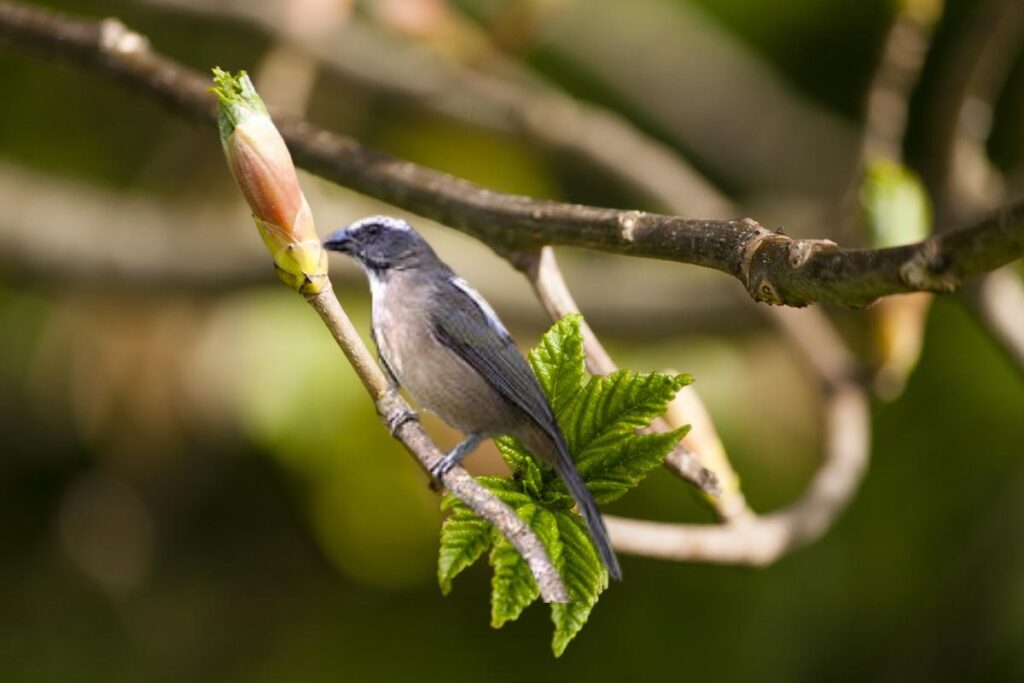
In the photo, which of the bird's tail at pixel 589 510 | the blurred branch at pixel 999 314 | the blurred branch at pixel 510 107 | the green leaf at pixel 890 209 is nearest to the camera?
the bird's tail at pixel 589 510

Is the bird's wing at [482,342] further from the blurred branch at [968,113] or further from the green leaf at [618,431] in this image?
the blurred branch at [968,113]

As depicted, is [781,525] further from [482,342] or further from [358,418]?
[358,418]

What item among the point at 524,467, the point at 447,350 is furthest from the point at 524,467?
the point at 447,350

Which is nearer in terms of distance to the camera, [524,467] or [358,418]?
[524,467]

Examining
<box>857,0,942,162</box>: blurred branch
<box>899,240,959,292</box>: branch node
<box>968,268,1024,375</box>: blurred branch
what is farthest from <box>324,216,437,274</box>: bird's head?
<box>857,0,942,162</box>: blurred branch

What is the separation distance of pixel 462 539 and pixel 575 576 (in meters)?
0.06

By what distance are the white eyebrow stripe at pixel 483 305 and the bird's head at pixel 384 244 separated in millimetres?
36

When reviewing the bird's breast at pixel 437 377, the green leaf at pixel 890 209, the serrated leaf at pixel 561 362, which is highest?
the green leaf at pixel 890 209

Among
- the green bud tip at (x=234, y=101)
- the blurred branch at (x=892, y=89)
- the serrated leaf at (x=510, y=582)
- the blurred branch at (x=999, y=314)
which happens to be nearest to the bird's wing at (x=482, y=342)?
the serrated leaf at (x=510, y=582)

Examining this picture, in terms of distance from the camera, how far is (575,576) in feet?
2.00

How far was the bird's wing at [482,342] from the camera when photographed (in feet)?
2.33

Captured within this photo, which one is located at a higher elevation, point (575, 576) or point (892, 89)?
point (892, 89)

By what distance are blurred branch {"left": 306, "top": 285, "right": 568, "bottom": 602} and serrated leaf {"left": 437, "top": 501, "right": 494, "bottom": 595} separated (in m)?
0.02

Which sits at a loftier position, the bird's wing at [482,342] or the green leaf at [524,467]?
the bird's wing at [482,342]
